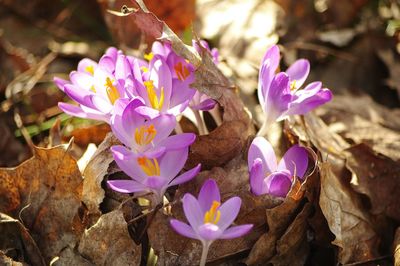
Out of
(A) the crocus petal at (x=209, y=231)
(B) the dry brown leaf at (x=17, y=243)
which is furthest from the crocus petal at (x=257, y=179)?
(B) the dry brown leaf at (x=17, y=243)

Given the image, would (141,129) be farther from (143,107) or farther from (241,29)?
(241,29)

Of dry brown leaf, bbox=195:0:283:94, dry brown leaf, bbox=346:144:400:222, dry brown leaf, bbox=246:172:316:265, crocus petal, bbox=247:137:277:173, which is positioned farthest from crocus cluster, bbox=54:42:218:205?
dry brown leaf, bbox=195:0:283:94

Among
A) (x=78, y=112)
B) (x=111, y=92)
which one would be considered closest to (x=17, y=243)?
(x=78, y=112)

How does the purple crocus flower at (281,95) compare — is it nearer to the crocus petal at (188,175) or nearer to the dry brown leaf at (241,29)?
the crocus petal at (188,175)

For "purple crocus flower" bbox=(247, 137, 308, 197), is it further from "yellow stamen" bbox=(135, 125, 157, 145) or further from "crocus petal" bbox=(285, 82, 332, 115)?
"yellow stamen" bbox=(135, 125, 157, 145)

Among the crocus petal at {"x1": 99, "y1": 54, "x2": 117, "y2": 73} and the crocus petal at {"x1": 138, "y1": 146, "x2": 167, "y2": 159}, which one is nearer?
the crocus petal at {"x1": 138, "y1": 146, "x2": 167, "y2": 159}

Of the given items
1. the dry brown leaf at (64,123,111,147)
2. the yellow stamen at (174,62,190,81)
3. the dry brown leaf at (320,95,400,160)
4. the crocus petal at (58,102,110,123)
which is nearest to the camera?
the crocus petal at (58,102,110,123)

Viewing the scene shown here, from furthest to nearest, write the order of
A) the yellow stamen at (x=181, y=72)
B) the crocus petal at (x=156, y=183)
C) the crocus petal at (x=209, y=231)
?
the yellow stamen at (x=181, y=72), the crocus petal at (x=156, y=183), the crocus petal at (x=209, y=231)

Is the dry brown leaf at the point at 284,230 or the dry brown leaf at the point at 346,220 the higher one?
the dry brown leaf at the point at 284,230
